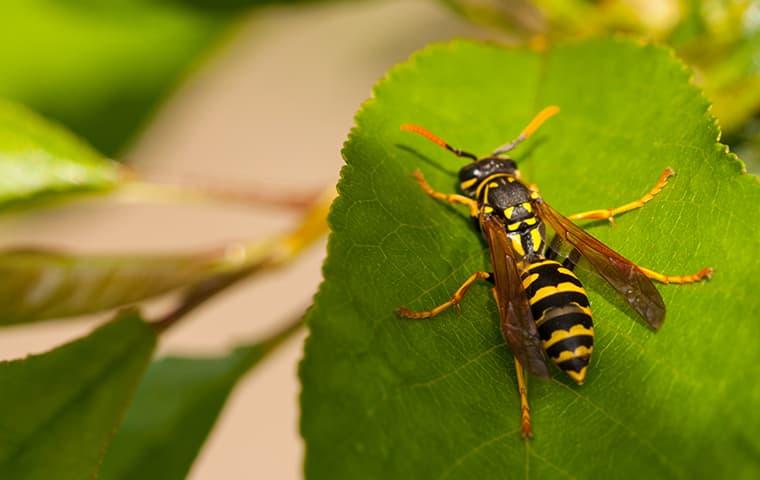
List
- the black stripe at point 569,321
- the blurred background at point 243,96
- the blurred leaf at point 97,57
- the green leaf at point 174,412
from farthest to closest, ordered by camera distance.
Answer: the blurred leaf at point 97,57 < the blurred background at point 243,96 < the green leaf at point 174,412 < the black stripe at point 569,321

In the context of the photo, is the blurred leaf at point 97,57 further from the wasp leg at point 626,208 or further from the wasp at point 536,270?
the wasp leg at point 626,208

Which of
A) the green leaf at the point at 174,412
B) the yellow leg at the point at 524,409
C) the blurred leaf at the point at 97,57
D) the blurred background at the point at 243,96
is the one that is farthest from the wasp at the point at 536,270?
the blurred leaf at the point at 97,57

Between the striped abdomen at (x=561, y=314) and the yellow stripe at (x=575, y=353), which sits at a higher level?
the striped abdomen at (x=561, y=314)

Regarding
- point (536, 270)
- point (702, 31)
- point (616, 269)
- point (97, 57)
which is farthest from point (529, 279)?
point (97, 57)

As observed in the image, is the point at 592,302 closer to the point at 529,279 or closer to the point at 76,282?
the point at 529,279

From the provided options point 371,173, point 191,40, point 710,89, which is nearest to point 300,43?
point 191,40

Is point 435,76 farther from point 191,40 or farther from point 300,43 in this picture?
point 300,43
